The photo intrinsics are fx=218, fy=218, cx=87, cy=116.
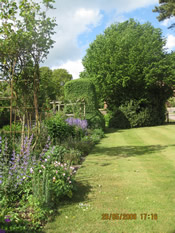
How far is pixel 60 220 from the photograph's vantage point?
11.1 feet

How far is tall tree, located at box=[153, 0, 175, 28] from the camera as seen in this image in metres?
15.6

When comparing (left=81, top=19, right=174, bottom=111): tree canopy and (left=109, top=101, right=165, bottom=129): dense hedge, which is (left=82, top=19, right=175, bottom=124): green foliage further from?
(left=109, top=101, right=165, bottom=129): dense hedge

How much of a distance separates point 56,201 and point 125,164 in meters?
3.28

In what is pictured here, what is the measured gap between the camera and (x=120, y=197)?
4.23m

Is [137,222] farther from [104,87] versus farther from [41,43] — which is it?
[104,87]

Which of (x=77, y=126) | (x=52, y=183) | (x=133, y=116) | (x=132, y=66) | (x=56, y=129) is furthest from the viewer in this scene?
(x=133, y=116)

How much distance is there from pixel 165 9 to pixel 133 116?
9309mm

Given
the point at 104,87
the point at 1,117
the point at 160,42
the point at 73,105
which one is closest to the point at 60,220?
the point at 73,105

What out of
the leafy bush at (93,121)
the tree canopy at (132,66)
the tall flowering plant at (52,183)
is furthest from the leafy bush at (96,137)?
the tree canopy at (132,66)

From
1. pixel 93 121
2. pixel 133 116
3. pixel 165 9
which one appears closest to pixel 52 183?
pixel 93 121

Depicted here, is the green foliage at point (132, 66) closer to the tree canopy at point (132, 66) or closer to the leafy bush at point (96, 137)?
the tree canopy at point (132, 66)

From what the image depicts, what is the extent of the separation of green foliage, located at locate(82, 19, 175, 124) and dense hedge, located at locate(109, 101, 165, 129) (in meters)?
0.76
